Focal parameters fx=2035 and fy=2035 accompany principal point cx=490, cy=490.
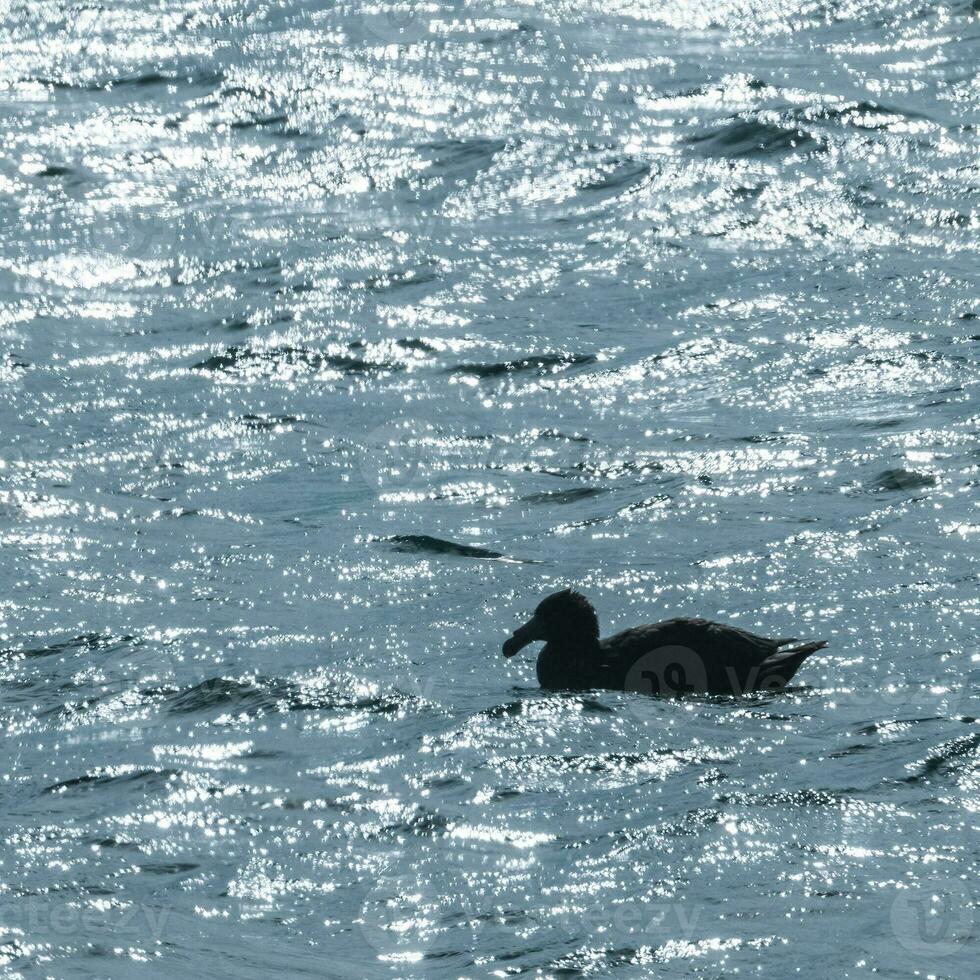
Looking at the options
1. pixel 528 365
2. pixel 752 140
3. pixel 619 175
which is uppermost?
pixel 752 140

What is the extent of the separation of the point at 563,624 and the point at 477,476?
4199mm

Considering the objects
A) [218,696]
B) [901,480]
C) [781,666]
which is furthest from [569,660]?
[901,480]

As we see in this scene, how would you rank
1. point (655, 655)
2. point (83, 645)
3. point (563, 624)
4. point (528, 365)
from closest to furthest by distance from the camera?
point (655, 655)
point (563, 624)
point (83, 645)
point (528, 365)

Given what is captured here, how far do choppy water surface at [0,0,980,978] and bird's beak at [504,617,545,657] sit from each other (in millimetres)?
233

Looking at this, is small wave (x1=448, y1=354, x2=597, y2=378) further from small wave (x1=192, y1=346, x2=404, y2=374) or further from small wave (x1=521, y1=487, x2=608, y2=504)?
small wave (x1=521, y1=487, x2=608, y2=504)

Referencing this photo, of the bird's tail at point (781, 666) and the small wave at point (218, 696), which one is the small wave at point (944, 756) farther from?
the small wave at point (218, 696)

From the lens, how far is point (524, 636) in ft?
39.7

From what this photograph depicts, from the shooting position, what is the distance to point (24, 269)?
2178 centimetres

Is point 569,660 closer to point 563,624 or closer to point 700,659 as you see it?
point 563,624

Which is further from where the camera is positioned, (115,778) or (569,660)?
(569,660)

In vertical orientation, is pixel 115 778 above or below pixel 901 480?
below

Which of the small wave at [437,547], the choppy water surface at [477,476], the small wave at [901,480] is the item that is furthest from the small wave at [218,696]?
the small wave at [901,480]

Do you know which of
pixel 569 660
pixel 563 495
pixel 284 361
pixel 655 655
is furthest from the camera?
pixel 284 361

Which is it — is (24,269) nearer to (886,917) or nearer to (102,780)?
(102,780)
